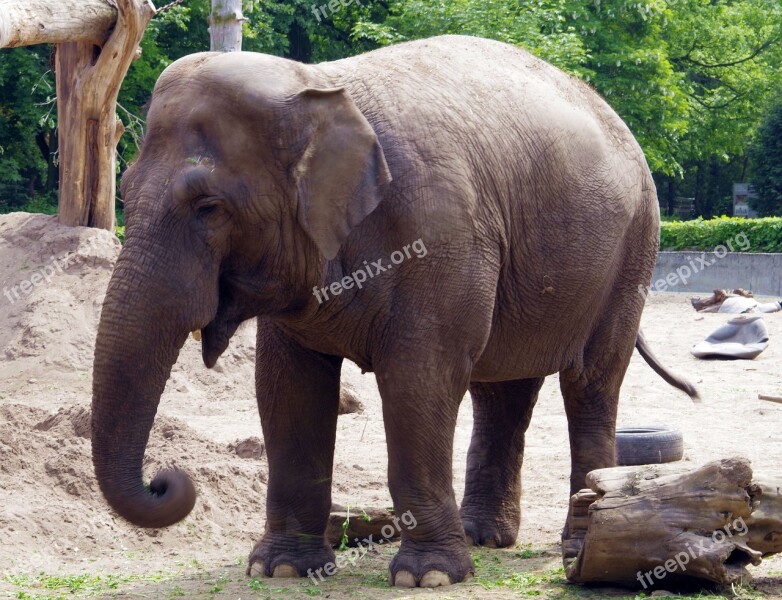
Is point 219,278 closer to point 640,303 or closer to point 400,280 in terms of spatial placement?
point 400,280

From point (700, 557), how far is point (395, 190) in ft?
6.66

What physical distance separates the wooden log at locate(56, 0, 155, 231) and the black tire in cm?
644

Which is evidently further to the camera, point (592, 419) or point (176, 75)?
point (592, 419)

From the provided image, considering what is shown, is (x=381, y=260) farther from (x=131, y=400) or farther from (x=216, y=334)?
(x=131, y=400)

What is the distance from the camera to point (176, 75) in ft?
16.9

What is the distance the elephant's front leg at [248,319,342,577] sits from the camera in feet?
19.5

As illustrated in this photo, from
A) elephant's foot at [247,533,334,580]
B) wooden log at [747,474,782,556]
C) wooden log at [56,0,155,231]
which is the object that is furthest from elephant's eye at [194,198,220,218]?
wooden log at [56,0,155,231]

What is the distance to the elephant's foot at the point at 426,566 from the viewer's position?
5.54 m

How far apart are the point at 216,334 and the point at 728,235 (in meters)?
23.0

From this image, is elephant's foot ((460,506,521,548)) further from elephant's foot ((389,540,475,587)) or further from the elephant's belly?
elephant's foot ((389,540,475,587))

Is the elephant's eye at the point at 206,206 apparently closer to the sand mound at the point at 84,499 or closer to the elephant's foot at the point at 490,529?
the sand mound at the point at 84,499

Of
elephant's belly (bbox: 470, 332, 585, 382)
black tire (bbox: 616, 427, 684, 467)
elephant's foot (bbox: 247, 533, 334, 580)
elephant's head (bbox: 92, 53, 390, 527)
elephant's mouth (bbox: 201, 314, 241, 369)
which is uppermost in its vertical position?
elephant's head (bbox: 92, 53, 390, 527)

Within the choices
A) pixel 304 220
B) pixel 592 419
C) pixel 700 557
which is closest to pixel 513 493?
pixel 592 419

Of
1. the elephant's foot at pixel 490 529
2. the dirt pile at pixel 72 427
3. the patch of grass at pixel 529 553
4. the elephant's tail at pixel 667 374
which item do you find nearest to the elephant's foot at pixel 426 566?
the patch of grass at pixel 529 553
